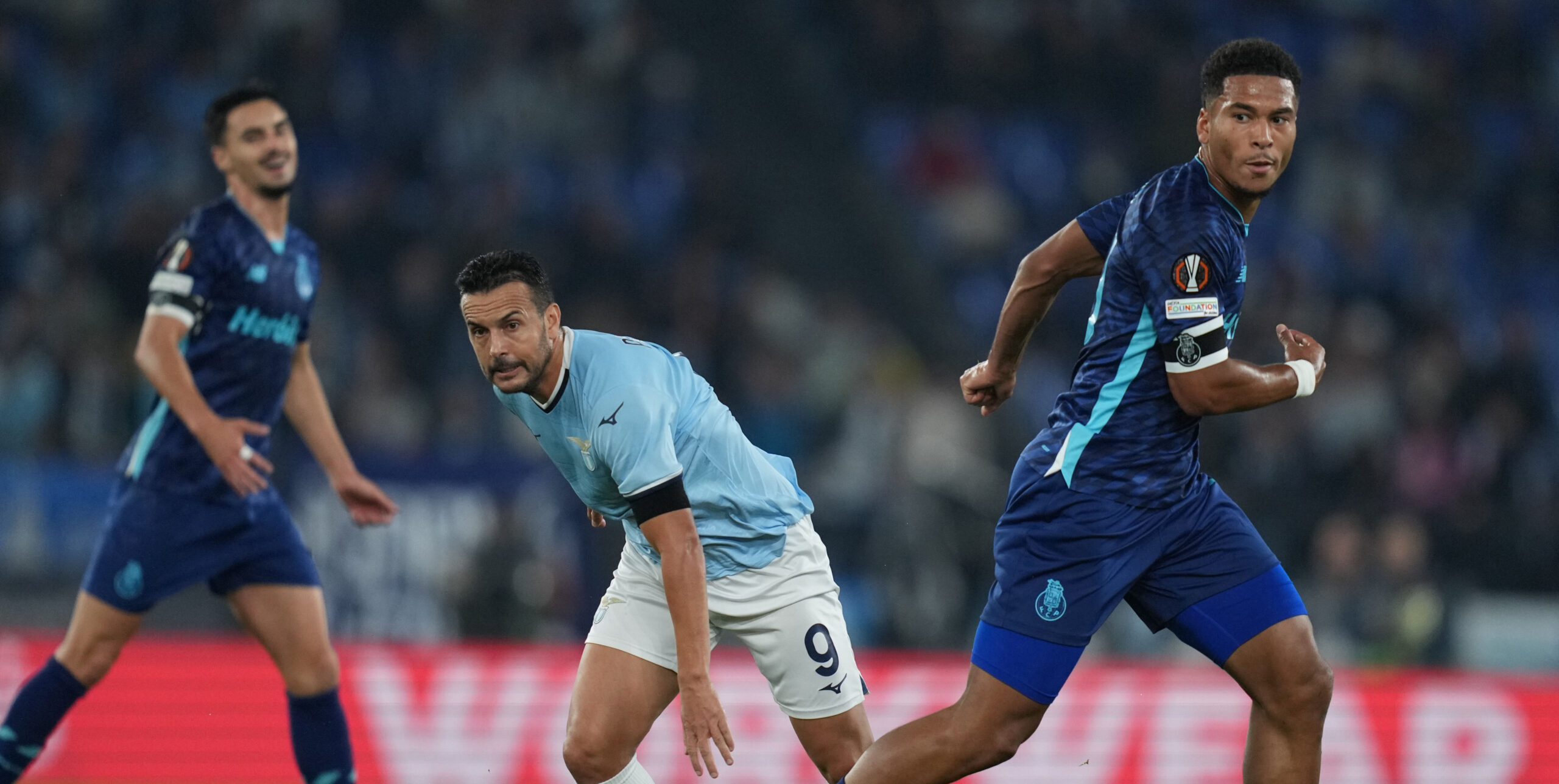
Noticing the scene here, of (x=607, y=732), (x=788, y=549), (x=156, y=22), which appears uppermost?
(x=156, y=22)

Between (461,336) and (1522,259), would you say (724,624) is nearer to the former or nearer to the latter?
(461,336)

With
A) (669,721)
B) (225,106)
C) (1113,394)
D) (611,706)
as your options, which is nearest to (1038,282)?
(1113,394)

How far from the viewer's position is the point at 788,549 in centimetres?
506

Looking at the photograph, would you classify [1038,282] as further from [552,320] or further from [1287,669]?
[552,320]

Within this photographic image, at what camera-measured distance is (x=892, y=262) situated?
46.6 ft

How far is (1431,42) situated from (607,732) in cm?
1422

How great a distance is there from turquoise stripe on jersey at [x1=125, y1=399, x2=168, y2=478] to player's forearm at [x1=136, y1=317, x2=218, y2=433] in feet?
0.71

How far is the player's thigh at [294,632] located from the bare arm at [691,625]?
1.87 meters

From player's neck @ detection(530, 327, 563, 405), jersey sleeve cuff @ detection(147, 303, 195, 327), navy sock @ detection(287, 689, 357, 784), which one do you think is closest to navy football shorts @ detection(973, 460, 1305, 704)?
player's neck @ detection(530, 327, 563, 405)

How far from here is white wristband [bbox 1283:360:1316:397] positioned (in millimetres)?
4391

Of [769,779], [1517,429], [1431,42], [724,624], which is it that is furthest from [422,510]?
[1431,42]

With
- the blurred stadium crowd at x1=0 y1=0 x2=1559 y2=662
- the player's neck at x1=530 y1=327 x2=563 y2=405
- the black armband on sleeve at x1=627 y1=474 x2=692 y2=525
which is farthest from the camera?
the blurred stadium crowd at x1=0 y1=0 x2=1559 y2=662

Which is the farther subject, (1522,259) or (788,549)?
(1522,259)

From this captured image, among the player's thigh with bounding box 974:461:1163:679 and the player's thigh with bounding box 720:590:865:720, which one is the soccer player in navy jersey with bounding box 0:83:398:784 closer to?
the player's thigh with bounding box 720:590:865:720
